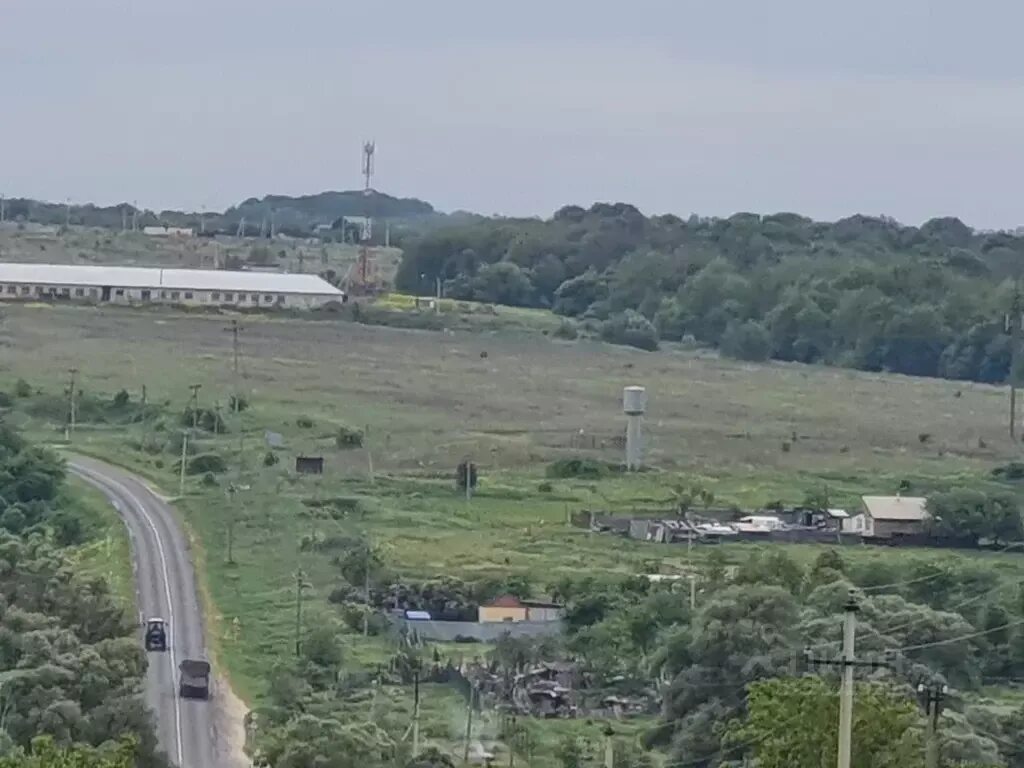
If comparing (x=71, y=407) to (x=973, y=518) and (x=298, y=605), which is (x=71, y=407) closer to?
(x=973, y=518)

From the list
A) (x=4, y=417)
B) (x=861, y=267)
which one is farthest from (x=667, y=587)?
(x=861, y=267)

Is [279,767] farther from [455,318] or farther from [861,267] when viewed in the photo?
[861,267]

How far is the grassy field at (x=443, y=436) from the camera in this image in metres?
26.8

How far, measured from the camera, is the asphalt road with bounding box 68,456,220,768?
1900 cm

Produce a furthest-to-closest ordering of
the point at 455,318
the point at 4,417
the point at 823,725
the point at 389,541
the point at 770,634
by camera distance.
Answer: the point at 455,318, the point at 4,417, the point at 389,541, the point at 770,634, the point at 823,725

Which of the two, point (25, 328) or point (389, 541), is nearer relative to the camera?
point (389, 541)

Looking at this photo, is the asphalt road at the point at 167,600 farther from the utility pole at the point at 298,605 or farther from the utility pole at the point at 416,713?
the utility pole at the point at 416,713

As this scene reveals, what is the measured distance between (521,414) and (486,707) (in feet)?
70.3

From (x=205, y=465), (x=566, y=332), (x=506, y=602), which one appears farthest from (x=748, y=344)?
(x=506, y=602)

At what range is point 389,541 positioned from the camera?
27.6 meters

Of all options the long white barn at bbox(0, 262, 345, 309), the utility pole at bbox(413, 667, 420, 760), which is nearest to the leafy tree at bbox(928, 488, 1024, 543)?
the utility pole at bbox(413, 667, 420, 760)

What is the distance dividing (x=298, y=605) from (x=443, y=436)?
1428 centimetres

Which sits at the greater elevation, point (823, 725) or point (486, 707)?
point (823, 725)

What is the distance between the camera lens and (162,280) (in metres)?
63.2
